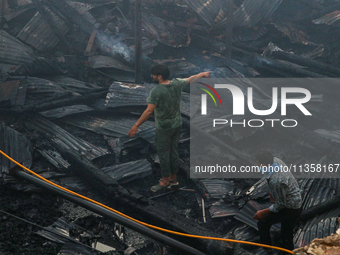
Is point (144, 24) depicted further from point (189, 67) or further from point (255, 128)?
point (255, 128)

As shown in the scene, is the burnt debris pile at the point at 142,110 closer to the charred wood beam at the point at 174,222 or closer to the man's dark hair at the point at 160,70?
the charred wood beam at the point at 174,222

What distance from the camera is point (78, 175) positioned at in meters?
6.00

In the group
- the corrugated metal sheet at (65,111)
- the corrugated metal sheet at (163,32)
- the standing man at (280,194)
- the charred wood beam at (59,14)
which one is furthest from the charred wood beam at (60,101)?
the standing man at (280,194)

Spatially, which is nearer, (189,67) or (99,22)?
(189,67)

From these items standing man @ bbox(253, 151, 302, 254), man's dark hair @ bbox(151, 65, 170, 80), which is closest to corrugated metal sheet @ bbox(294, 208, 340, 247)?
standing man @ bbox(253, 151, 302, 254)

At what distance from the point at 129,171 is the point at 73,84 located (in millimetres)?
3918

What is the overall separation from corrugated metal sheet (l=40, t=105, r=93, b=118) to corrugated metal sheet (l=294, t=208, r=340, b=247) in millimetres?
5205

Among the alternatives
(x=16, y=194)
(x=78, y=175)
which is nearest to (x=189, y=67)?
(x=78, y=175)

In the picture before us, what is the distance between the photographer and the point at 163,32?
1217 centimetres

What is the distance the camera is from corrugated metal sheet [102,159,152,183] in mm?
5871

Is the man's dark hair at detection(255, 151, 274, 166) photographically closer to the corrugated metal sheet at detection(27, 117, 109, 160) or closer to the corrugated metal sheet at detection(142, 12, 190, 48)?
the corrugated metal sheet at detection(27, 117, 109, 160)

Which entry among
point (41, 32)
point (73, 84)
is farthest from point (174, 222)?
point (41, 32)

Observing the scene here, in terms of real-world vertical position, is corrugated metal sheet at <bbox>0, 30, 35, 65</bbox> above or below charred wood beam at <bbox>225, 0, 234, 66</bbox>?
below

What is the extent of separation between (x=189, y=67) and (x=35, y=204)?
6950 mm
